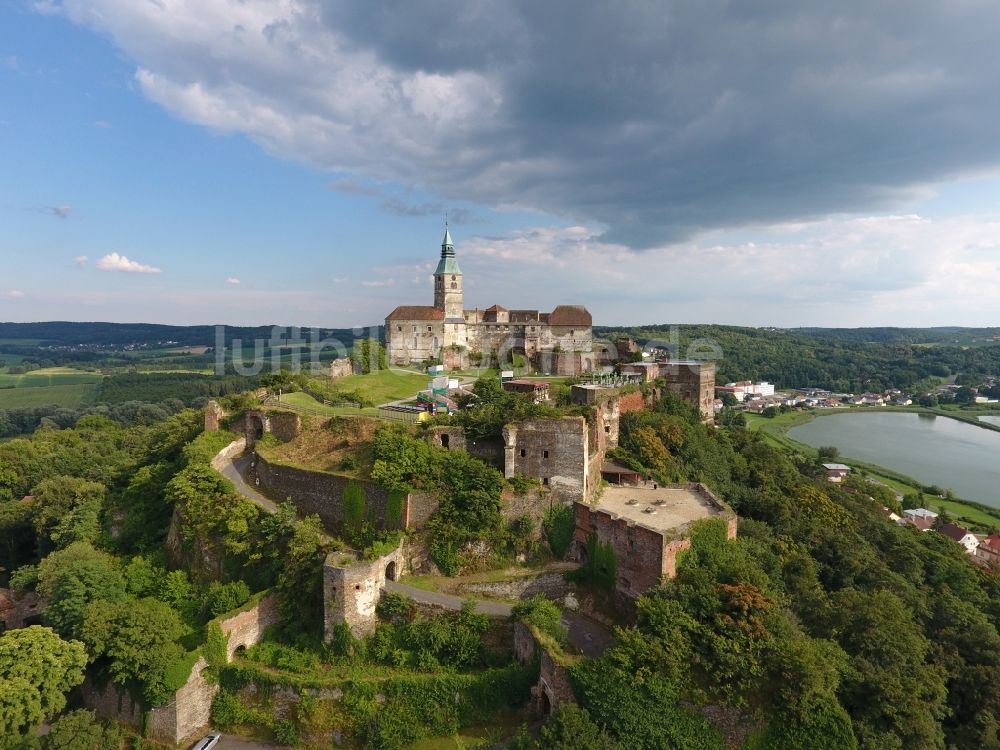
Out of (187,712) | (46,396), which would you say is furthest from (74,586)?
(46,396)

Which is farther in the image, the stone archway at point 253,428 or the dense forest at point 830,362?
the dense forest at point 830,362

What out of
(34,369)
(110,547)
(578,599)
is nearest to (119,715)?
(110,547)

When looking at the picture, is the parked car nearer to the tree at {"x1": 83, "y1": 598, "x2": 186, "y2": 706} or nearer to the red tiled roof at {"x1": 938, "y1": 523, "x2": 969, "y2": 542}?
the tree at {"x1": 83, "y1": 598, "x2": 186, "y2": 706}

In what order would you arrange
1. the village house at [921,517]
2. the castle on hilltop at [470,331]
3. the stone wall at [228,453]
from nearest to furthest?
1. the stone wall at [228,453]
2. the village house at [921,517]
3. the castle on hilltop at [470,331]

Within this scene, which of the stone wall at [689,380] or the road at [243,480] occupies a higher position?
the stone wall at [689,380]

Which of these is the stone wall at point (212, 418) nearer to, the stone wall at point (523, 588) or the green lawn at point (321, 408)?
the green lawn at point (321, 408)

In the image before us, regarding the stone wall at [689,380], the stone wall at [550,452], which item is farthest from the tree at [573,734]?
the stone wall at [689,380]

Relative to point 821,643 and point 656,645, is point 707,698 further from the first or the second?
point 821,643
